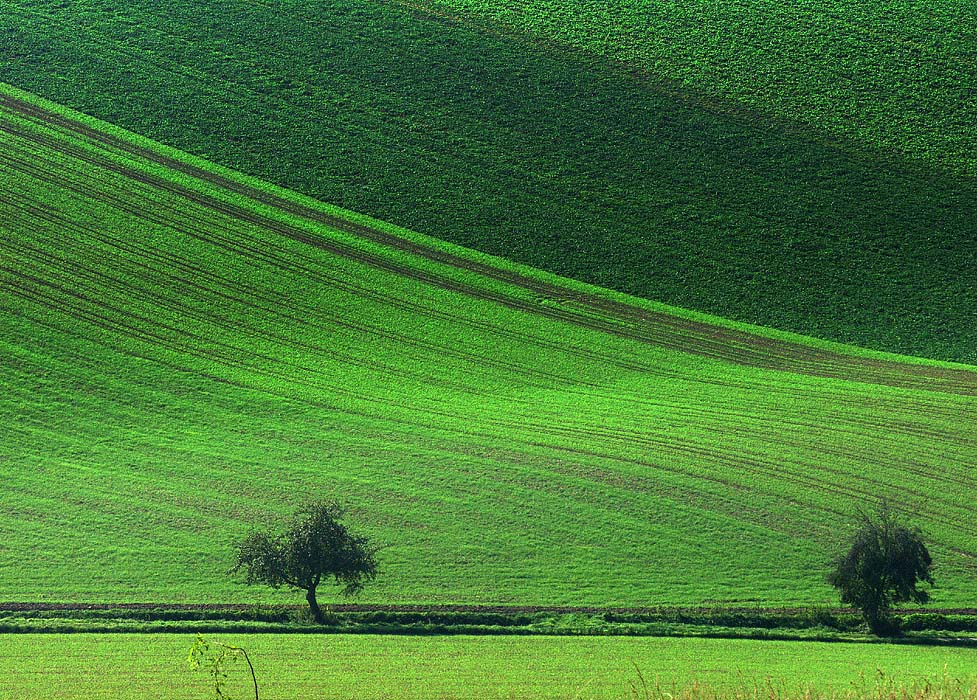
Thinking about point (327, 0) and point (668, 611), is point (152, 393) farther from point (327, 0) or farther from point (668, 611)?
point (327, 0)

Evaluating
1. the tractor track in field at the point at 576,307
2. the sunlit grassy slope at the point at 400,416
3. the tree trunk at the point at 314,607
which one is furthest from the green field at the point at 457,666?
the tractor track in field at the point at 576,307

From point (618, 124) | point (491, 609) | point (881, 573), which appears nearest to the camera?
point (881, 573)

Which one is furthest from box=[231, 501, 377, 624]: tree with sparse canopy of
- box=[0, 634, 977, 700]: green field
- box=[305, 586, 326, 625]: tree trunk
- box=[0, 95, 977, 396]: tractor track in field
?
box=[0, 95, 977, 396]: tractor track in field

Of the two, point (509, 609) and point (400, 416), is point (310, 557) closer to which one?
point (509, 609)

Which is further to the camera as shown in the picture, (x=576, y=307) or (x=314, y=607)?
(x=576, y=307)

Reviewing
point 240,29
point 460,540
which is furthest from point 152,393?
point 240,29

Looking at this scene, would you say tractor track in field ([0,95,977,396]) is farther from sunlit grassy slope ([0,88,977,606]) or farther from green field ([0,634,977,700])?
green field ([0,634,977,700])

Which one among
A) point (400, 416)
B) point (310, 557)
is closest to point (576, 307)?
point (400, 416)

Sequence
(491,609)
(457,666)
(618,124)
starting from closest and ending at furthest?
(457,666) < (491,609) < (618,124)
